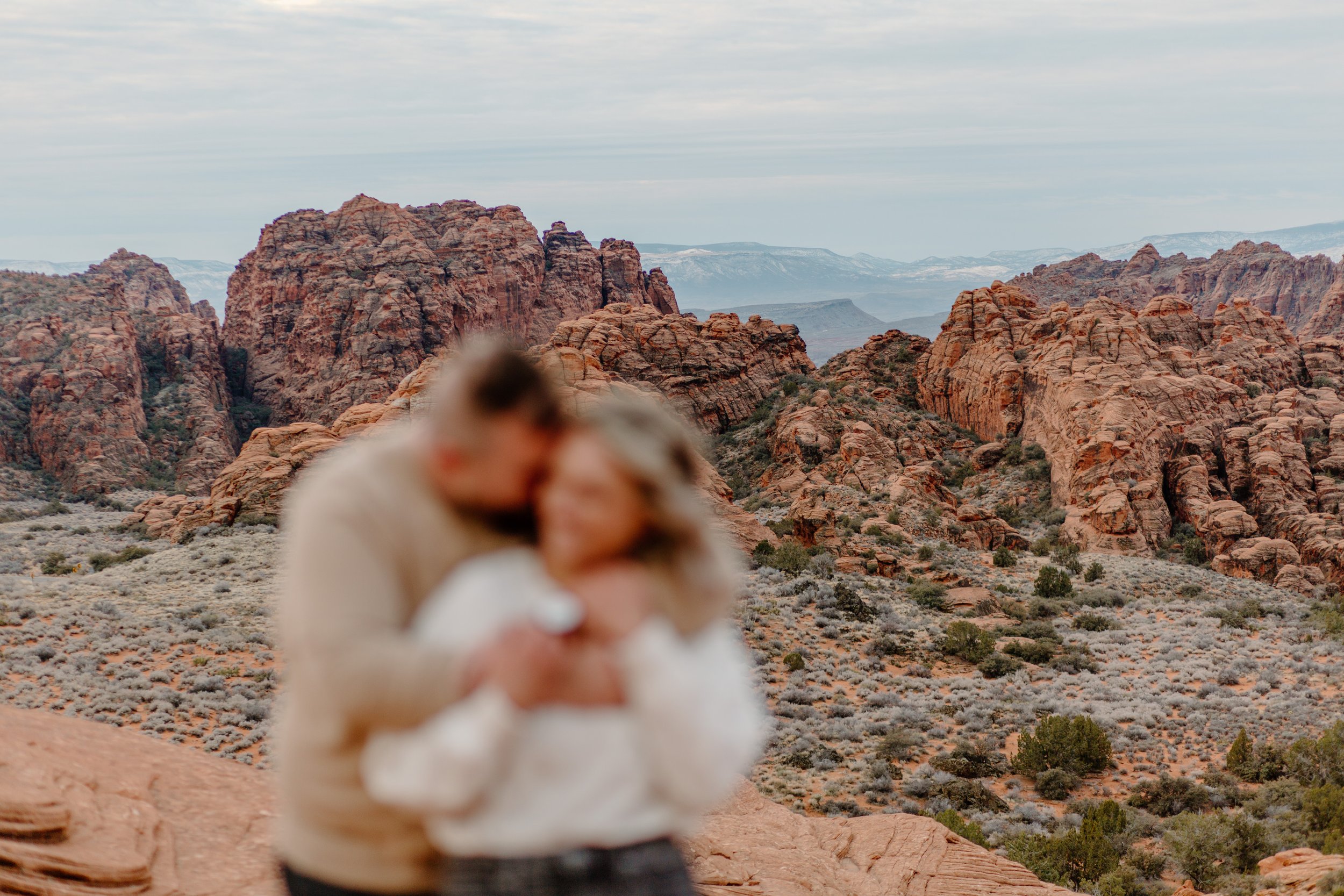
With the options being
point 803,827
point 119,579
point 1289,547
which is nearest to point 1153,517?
point 1289,547

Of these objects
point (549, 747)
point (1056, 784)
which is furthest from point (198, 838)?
point (1056, 784)

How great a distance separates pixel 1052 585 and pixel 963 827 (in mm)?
15973

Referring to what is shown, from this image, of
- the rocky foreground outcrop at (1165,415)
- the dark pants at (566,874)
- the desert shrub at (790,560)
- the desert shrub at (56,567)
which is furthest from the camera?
the rocky foreground outcrop at (1165,415)

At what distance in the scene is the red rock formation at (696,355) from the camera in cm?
4891

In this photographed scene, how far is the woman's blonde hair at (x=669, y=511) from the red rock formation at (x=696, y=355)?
44.1 meters

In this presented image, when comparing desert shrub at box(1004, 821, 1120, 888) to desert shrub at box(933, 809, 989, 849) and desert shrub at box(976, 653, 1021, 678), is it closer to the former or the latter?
desert shrub at box(933, 809, 989, 849)

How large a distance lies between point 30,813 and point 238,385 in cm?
7052

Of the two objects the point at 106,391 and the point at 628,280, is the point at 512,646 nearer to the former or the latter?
the point at 106,391

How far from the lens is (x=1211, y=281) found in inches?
4552

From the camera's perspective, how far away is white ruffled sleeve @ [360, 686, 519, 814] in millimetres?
1624

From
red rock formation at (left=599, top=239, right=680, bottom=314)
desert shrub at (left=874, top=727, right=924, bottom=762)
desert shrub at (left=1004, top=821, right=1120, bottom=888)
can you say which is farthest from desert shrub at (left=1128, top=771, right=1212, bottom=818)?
red rock formation at (left=599, top=239, right=680, bottom=314)

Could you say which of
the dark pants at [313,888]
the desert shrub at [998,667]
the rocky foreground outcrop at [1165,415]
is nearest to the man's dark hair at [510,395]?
the dark pants at [313,888]

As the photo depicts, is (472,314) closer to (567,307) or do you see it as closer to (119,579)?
(567,307)

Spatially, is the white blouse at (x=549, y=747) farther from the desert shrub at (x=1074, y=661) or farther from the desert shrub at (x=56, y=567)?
the desert shrub at (x=56, y=567)
